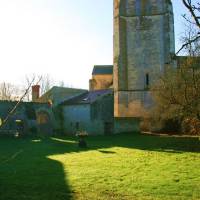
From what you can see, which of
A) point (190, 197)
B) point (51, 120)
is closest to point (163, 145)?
point (190, 197)

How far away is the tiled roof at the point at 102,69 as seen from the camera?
6512 centimetres

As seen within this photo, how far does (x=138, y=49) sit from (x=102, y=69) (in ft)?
75.0

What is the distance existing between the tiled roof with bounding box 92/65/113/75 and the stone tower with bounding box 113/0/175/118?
2086cm

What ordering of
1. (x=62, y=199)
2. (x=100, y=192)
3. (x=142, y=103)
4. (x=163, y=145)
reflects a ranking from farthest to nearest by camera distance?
(x=142, y=103) < (x=163, y=145) < (x=100, y=192) < (x=62, y=199)

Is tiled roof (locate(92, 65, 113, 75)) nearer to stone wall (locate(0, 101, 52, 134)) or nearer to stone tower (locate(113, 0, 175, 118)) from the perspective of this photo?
stone tower (locate(113, 0, 175, 118))

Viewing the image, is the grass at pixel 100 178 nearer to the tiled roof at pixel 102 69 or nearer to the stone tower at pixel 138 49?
the stone tower at pixel 138 49

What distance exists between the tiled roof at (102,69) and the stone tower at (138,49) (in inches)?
821

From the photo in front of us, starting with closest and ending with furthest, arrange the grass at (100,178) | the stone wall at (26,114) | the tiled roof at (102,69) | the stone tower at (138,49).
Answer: the grass at (100,178) → the stone wall at (26,114) → the stone tower at (138,49) → the tiled roof at (102,69)

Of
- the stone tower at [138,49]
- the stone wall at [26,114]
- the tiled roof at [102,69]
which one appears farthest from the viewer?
the tiled roof at [102,69]

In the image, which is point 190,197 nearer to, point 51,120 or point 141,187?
point 141,187

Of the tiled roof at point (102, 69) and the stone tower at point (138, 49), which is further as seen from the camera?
the tiled roof at point (102, 69)

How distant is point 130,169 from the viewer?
1566 centimetres

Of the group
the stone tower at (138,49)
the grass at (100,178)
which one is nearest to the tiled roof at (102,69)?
the stone tower at (138,49)

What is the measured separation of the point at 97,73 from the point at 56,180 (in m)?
52.3
